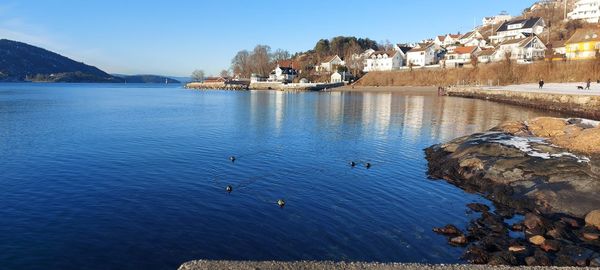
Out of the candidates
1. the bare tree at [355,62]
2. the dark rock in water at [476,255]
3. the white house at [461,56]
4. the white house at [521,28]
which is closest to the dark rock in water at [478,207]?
the dark rock in water at [476,255]

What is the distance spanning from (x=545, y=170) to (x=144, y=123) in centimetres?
3853

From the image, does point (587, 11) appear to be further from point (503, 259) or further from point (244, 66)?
point (503, 259)

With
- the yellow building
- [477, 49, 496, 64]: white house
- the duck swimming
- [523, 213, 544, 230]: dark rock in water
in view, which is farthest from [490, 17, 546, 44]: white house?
the duck swimming

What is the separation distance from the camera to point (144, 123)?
44688 millimetres

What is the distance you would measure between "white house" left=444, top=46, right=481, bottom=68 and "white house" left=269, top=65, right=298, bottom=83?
60.0 meters

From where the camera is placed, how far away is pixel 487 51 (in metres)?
119

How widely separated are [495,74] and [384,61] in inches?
1726

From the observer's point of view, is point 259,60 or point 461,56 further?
point 259,60

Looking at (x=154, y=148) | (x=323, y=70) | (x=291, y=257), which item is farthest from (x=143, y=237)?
(x=323, y=70)

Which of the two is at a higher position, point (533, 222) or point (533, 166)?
point (533, 166)

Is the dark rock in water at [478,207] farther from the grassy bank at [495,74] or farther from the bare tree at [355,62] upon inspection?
the bare tree at [355,62]

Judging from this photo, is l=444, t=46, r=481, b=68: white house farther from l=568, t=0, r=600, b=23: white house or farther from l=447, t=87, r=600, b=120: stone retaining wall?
l=447, t=87, r=600, b=120: stone retaining wall

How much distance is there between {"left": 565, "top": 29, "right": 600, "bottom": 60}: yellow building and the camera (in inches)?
3430

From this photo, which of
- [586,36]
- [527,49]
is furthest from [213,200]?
[527,49]
